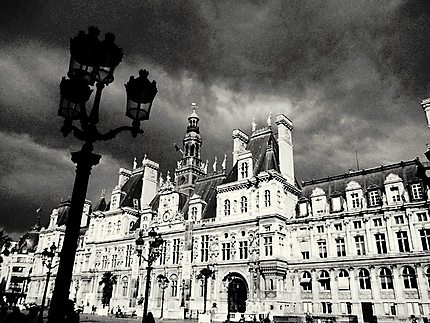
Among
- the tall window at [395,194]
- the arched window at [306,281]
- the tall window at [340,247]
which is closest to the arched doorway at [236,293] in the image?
the arched window at [306,281]

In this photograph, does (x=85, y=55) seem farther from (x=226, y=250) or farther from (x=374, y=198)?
(x=226, y=250)

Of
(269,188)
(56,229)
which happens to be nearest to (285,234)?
(269,188)

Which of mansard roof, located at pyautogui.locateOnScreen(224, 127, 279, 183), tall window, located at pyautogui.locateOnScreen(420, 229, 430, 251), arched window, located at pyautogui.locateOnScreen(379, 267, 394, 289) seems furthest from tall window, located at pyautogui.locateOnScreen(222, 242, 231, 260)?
tall window, located at pyautogui.locateOnScreen(420, 229, 430, 251)

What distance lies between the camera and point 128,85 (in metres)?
8.26

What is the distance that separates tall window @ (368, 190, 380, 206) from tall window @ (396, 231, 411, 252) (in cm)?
405

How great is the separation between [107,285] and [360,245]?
41.5 metres

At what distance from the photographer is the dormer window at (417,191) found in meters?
35.2

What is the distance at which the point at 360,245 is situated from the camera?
37.4 m

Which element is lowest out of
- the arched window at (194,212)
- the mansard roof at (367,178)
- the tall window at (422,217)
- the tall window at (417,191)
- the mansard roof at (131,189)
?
the tall window at (422,217)

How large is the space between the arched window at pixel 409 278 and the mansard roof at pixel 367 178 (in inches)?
358

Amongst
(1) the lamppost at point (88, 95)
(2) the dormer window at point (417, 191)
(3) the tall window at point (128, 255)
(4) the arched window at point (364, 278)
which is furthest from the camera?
(3) the tall window at point (128, 255)

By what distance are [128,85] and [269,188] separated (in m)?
35.8

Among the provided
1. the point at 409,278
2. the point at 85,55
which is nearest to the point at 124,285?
the point at 409,278

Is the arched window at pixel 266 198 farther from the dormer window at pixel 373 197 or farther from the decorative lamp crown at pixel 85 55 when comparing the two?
the decorative lamp crown at pixel 85 55
